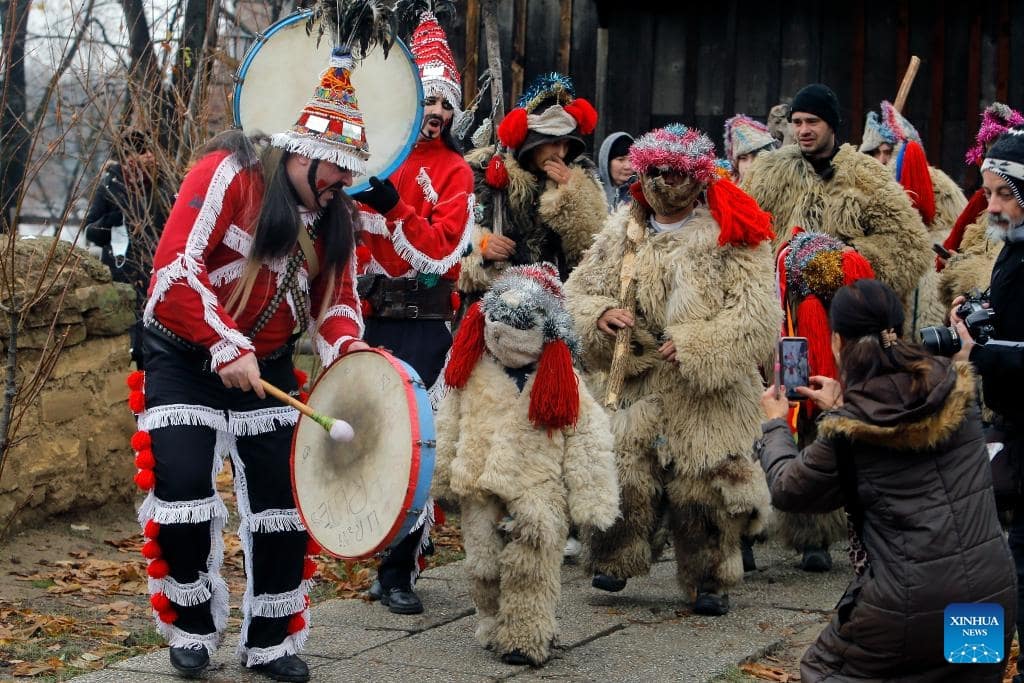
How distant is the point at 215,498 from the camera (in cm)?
494

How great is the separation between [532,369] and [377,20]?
146 centimetres

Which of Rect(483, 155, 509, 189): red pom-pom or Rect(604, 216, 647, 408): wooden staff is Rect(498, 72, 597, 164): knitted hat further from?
Rect(604, 216, 647, 408): wooden staff

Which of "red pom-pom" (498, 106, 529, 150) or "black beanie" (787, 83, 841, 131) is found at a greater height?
"black beanie" (787, 83, 841, 131)

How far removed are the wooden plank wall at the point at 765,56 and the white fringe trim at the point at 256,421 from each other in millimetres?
6016

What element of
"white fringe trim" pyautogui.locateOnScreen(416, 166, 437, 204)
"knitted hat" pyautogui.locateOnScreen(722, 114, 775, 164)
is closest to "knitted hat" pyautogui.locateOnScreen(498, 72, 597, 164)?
"white fringe trim" pyautogui.locateOnScreen(416, 166, 437, 204)

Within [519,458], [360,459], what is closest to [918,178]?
[519,458]

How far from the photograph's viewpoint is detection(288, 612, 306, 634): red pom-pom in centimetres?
512

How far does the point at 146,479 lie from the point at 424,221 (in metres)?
1.59

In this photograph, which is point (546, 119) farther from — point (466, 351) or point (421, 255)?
point (466, 351)

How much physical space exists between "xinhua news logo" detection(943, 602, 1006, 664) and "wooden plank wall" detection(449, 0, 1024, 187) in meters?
7.22

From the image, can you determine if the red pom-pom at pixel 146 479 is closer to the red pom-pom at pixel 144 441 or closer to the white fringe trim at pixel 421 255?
the red pom-pom at pixel 144 441

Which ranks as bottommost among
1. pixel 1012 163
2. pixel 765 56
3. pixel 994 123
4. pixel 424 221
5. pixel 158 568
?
pixel 158 568

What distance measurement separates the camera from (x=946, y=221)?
353 inches

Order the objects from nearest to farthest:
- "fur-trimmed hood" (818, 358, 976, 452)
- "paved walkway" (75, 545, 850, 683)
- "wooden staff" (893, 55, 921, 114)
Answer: "fur-trimmed hood" (818, 358, 976, 452) < "paved walkway" (75, 545, 850, 683) < "wooden staff" (893, 55, 921, 114)
